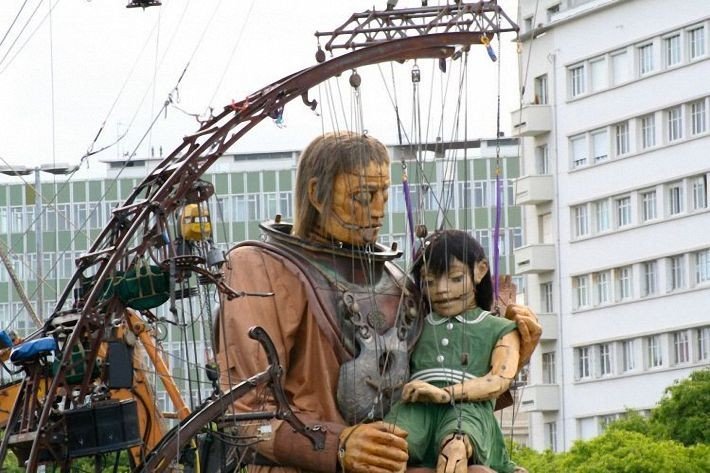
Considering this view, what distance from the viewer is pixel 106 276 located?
24.9 meters

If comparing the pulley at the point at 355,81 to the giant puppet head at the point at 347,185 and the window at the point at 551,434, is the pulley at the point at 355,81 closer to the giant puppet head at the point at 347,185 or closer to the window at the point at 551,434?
the giant puppet head at the point at 347,185

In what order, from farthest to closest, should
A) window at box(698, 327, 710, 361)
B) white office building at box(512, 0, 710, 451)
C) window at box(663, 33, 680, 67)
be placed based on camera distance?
window at box(663, 33, 680, 67), white office building at box(512, 0, 710, 451), window at box(698, 327, 710, 361)

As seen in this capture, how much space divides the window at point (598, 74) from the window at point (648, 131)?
229 centimetres

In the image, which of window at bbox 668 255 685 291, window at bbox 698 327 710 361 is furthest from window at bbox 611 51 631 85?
window at bbox 698 327 710 361

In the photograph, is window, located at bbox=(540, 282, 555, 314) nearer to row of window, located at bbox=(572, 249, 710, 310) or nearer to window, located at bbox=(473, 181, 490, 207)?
row of window, located at bbox=(572, 249, 710, 310)

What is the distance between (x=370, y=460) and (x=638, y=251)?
75.1m

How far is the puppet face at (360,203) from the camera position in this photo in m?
20.8

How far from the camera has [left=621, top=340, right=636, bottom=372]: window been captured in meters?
94.4

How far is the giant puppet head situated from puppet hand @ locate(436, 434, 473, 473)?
163cm

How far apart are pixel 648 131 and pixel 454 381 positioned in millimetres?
74315

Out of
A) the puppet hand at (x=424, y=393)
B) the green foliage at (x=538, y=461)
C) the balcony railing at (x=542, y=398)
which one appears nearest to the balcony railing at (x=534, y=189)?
the balcony railing at (x=542, y=398)

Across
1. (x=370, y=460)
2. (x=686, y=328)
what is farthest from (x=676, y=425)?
(x=370, y=460)

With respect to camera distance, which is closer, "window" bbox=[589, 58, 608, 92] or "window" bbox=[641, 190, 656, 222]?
"window" bbox=[641, 190, 656, 222]

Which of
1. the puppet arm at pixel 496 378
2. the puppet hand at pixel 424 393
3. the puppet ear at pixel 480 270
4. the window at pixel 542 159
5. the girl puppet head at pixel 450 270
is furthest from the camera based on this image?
the window at pixel 542 159
